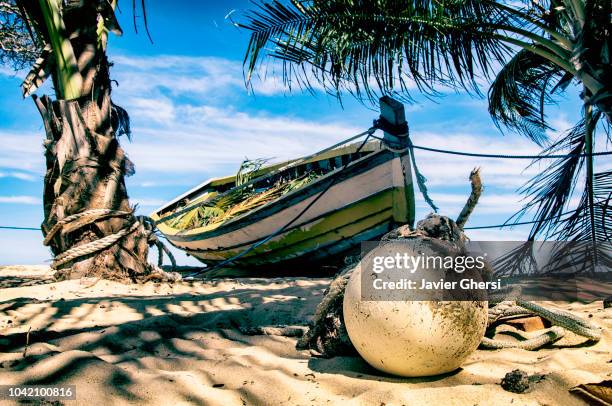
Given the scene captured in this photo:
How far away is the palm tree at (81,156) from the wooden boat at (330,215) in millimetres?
675

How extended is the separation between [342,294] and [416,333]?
724mm

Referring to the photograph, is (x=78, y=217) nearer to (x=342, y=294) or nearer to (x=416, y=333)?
(x=342, y=294)

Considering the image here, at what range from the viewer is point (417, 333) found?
2.14 m

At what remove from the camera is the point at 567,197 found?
8.10 meters

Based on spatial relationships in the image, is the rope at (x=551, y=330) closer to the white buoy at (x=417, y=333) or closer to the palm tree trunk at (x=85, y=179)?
the white buoy at (x=417, y=333)

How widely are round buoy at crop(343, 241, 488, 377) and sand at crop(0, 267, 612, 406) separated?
97mm

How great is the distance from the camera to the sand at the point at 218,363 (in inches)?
80.3

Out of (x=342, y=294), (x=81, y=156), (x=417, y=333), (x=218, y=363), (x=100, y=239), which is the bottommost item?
(x=218, y=363)

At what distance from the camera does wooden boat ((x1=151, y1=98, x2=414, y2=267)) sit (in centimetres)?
664

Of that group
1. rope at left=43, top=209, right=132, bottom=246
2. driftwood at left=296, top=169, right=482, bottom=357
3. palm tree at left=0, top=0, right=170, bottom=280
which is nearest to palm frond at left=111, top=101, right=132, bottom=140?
palm tree at left=0, top=0, right=170, bottom=280

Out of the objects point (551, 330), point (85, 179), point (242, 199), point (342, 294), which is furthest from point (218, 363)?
point (242, 199)

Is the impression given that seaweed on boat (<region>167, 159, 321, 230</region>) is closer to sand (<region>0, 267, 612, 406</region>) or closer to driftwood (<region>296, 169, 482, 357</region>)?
sand (<region>0, 267, 612, 406</region>)

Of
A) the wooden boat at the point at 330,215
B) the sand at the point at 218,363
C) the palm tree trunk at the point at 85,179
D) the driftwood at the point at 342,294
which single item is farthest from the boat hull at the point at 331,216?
the driftwood at the point at 342,294

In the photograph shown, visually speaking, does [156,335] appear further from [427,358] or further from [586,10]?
[586,10]
